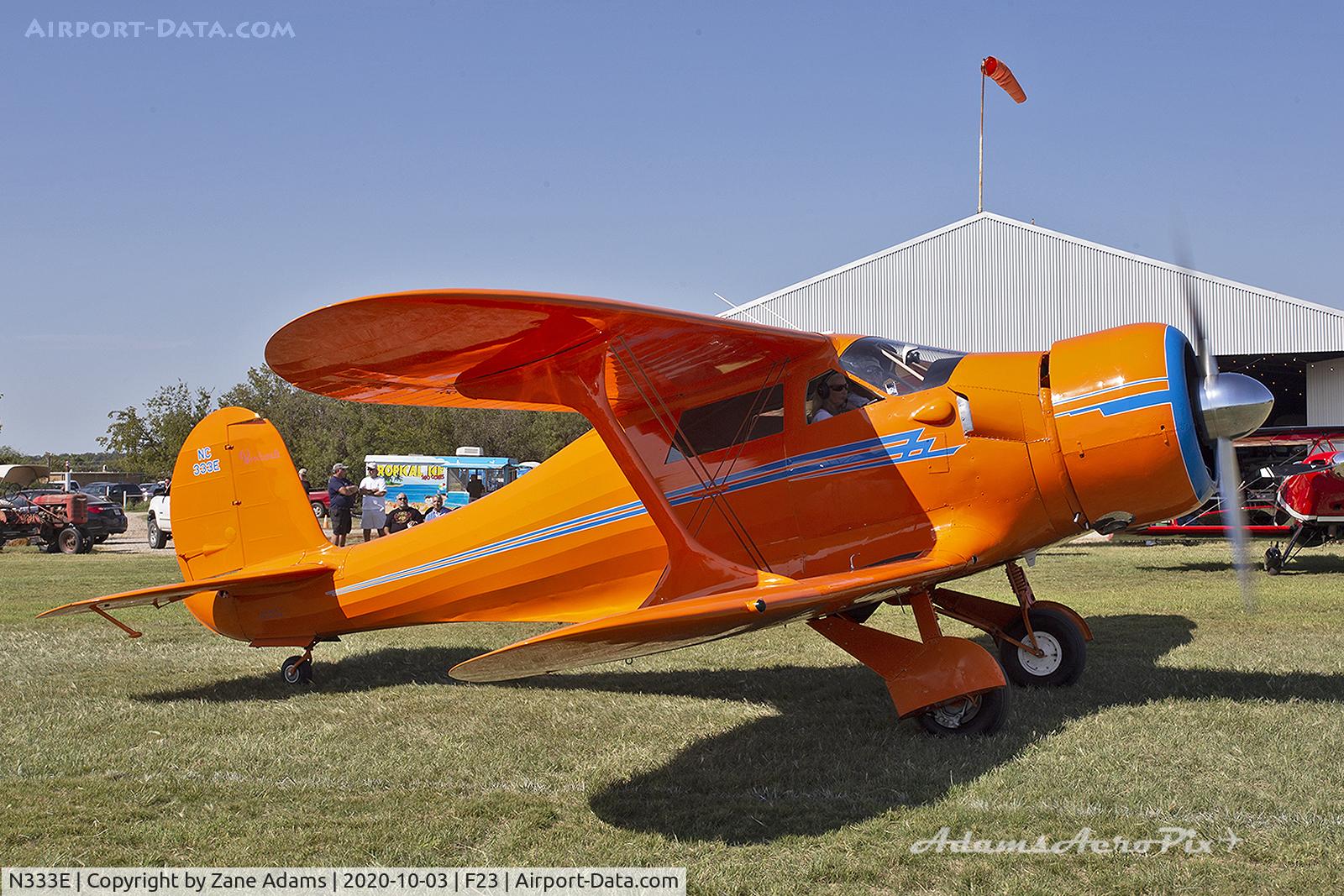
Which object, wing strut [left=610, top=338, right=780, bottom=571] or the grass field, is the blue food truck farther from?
wing strut [left=610, top=338, right=780, bottom=571]

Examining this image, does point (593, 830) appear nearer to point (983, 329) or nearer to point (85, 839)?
point (85, 839)

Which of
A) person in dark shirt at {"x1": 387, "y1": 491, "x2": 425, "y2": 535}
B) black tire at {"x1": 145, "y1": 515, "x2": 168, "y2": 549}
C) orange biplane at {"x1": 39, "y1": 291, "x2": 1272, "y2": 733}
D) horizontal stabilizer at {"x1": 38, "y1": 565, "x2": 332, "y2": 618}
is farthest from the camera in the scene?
black tire at {"x1": 145, "y1": 515, "x2": 168, "y2": 549}

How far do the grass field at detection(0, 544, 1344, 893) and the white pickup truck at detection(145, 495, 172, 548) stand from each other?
19.2 metres

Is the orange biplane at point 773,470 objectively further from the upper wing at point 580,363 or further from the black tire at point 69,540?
the black tire at point 69,540

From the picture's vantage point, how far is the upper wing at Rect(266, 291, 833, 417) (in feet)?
16.0

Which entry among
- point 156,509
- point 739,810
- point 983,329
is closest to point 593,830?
point 739,810

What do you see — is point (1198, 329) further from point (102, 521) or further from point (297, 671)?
point (102, 521)

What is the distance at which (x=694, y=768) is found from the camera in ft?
18.1

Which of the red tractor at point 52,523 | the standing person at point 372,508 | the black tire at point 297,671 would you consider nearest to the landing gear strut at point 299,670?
the black tire at point 297,671

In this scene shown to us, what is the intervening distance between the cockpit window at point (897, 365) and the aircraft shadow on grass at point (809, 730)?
6.71ft

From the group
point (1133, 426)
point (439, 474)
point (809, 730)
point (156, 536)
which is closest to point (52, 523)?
point (156, 536)

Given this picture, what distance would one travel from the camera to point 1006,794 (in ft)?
16.0

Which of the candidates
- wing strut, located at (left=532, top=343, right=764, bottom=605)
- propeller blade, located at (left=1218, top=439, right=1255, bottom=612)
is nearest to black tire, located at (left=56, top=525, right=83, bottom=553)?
wing strut, located at (left=532, top=343, right=764, bottom=605)

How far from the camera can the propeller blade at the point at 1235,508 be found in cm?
596
